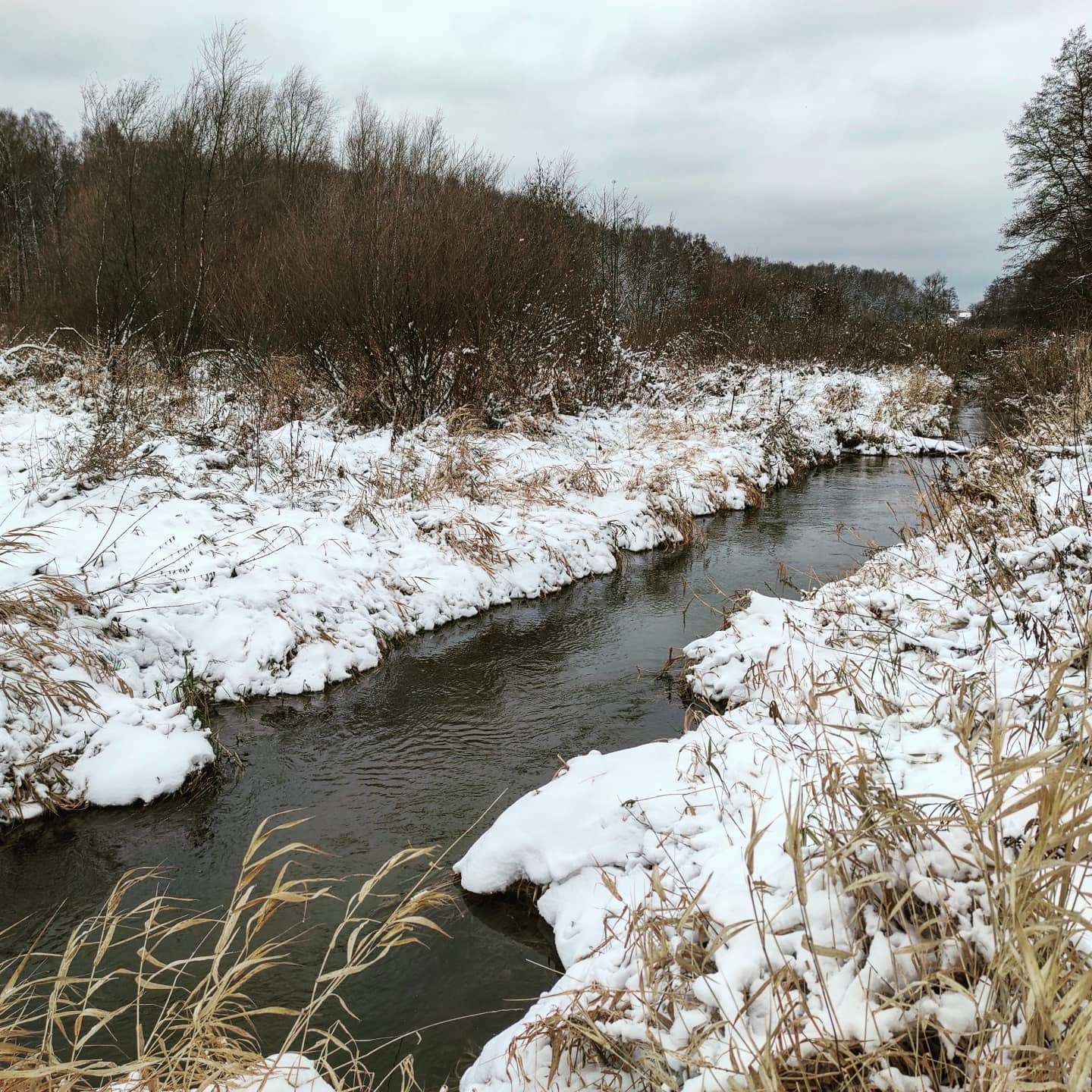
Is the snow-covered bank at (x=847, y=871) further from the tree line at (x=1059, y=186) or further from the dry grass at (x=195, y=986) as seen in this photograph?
the tree line at (x=1059, y=186)

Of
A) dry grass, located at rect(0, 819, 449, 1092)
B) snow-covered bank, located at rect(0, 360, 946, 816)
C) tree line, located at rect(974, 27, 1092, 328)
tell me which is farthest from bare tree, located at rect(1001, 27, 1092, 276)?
dry grass, located at rect(0, 819, 449, 1092)

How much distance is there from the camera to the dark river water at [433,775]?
2977mm

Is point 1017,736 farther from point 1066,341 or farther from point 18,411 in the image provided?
point 1066,341

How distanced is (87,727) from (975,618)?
5.33m

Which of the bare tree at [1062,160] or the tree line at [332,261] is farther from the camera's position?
the bare tree at [1062,160]

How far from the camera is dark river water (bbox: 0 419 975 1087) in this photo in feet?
9.77

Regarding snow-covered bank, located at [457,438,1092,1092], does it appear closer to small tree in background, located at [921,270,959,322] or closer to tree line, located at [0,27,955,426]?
tree line, located at [0,27,955,426]

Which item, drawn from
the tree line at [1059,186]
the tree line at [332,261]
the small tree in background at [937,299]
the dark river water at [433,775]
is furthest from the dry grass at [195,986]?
the small tree in background at [937,299]

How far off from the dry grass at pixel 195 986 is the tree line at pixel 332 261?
8693mm

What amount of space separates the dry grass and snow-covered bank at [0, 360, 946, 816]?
131cm

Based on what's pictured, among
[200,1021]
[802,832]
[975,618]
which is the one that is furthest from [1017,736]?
[200,1021]

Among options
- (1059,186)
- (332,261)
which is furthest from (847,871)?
(1059,186)

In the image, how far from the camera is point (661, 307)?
2434cm

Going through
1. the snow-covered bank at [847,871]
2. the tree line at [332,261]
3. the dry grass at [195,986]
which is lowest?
the dry grass at [195,986]
